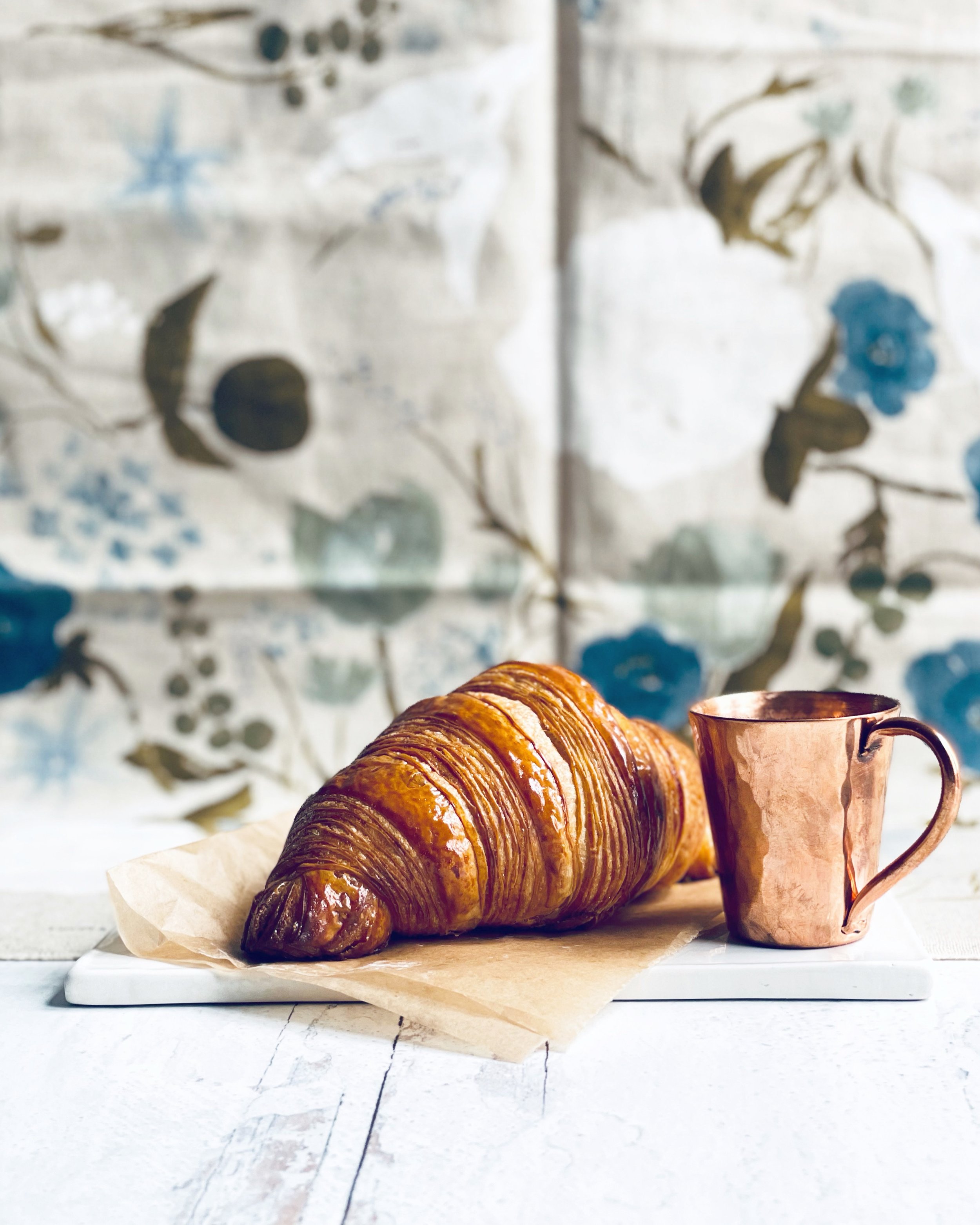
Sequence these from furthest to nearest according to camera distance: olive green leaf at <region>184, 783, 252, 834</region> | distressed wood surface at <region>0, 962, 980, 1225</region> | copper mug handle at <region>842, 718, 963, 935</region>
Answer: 1. olive green leaf at <region>184, 783, 252, 834</region>
2. copper mug handle at <region>842, 718, 963, 935</region>
3. distressed wood surface at <region>0, 962, 980, 1225</region>

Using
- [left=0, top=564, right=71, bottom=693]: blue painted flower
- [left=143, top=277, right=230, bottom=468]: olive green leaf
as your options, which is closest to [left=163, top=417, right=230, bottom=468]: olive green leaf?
[left=143, top=277, right=230, bottom=468]: olive green leaf

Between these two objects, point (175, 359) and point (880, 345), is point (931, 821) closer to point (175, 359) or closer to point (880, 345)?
point (880, 345)

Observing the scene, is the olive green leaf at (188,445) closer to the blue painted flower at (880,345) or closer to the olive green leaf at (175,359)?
the olive green leaf at (175,359)

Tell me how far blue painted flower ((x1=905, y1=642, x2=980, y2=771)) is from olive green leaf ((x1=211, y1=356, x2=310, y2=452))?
0.42 meters

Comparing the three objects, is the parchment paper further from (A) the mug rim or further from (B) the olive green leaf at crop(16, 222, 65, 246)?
(B) the olive green leaf at crop(16, 222, 65, 246)

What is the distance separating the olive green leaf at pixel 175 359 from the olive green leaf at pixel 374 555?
73 mm

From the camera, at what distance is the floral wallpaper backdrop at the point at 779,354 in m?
0.75

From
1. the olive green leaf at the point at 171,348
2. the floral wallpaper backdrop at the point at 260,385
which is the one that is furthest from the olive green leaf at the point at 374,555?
the olive green leaf at the point at 171,348

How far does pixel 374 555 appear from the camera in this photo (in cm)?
77

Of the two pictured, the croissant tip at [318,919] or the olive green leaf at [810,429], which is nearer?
the croissant tip at [318,919]

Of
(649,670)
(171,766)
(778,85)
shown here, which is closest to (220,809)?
(171,766)

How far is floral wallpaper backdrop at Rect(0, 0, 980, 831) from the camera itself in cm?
75

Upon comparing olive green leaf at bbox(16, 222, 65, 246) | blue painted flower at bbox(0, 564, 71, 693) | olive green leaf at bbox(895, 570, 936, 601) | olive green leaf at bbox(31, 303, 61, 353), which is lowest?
blue painted flower at bbox(0, 564, 71, 693)

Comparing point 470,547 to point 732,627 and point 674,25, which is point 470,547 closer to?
point 732,627
